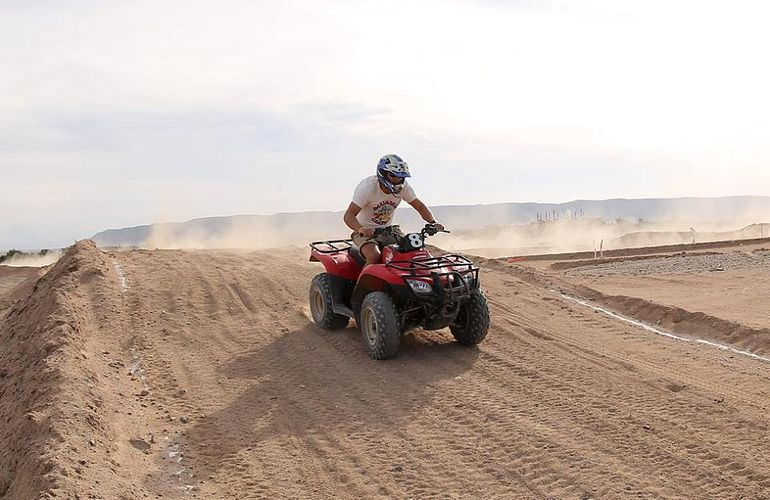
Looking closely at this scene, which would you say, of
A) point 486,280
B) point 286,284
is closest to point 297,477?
point 286,284

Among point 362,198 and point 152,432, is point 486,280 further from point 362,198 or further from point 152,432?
point 152,432

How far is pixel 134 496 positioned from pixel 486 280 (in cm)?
917

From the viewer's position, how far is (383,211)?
8.97m

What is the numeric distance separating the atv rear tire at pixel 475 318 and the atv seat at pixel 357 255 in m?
1.53

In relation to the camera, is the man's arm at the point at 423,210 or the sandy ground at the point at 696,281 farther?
the sandy ground at the point at 696,281

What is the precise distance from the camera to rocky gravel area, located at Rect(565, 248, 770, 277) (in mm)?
19609

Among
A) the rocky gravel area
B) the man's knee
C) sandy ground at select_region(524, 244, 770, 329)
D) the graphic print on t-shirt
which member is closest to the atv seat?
the man's knee

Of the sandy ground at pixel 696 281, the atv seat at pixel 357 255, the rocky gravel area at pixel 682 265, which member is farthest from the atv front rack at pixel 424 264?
the rocky gravel area at pixel 682 265

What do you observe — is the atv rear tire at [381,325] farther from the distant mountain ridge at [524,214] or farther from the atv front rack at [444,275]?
the distant mountain ridge at [524,214]

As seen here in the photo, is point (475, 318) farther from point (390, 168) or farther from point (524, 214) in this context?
point (524, 214)

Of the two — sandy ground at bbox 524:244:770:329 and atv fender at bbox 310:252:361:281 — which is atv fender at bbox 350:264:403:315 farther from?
sandy ground at bbox 524:244:770:329

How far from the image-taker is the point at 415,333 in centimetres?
955

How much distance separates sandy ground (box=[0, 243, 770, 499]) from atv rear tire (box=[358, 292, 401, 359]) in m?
0.19

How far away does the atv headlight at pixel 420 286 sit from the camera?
791 centimetres
